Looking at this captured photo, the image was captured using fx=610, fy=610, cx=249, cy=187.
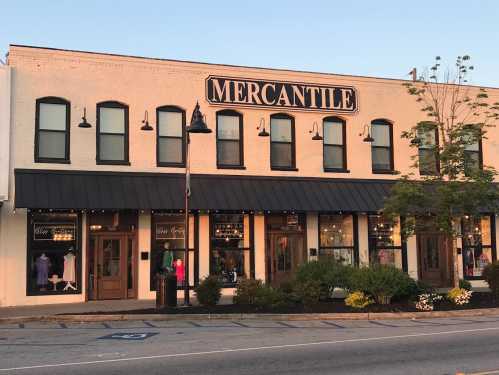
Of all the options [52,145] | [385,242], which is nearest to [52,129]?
[52,145]

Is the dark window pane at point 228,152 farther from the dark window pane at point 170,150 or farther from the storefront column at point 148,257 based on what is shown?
the storefront column at point 148,257

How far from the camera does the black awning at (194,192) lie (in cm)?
1898

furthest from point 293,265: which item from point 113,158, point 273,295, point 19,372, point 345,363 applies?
point 19,372

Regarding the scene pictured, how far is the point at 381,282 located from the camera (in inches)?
679

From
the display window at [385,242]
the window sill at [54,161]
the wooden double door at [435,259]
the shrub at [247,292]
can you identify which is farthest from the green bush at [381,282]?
the window sill at [54,161]

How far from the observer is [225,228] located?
22016 mm

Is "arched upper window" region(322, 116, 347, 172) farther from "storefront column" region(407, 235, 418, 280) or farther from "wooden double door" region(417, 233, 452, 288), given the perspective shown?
"wooden double door" region(417, 233, 452, 288)

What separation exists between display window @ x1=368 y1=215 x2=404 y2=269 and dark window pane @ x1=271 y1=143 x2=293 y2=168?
398cm

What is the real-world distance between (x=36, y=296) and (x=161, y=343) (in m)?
8.87

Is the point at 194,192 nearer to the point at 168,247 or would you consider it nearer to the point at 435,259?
the point at 168,247

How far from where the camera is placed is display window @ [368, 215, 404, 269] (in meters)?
23.9

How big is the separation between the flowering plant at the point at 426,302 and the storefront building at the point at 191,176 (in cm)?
335

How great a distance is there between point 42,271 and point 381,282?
10.6 metres

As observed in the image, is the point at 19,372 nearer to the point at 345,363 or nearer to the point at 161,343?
the point at 161,343
